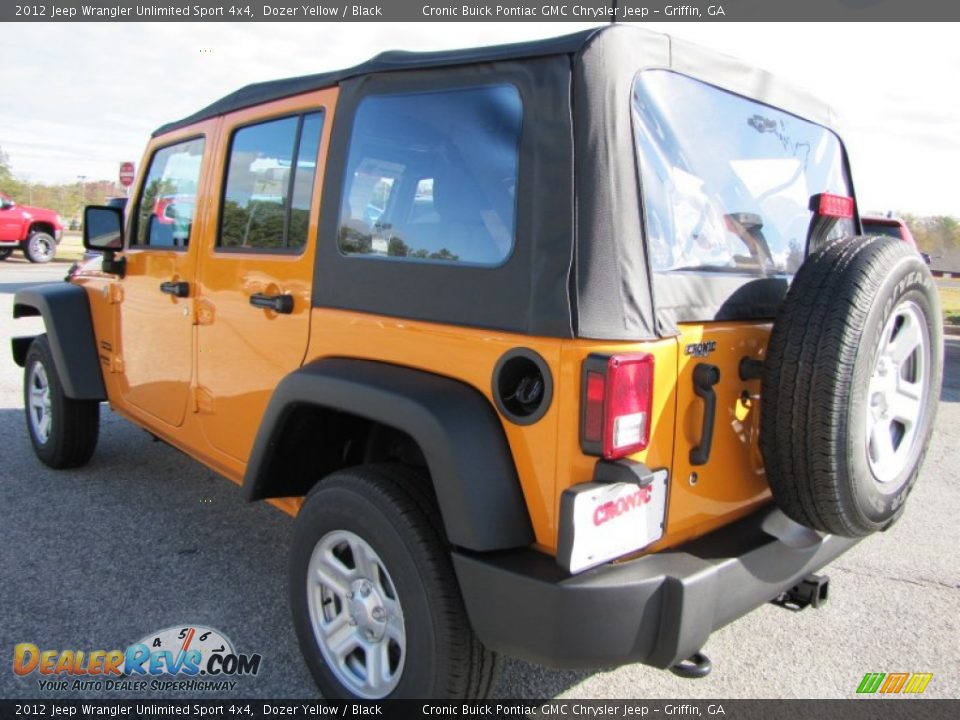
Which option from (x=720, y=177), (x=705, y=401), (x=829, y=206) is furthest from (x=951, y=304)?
(x=705, y=401)

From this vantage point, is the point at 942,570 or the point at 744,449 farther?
the point at 942,570

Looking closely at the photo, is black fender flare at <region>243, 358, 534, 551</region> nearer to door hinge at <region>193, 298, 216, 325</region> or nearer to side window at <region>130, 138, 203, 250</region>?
door hinge at <region>193, 298, 216, 325</region>

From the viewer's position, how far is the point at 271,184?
2.90m

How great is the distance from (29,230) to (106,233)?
1900 centimetres

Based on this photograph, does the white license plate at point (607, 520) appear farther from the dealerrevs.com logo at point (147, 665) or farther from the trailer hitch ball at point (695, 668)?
the dealerrevs.com logo at point (147, 665)

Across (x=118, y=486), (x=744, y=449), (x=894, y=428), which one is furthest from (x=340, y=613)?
(x=118, y=486)

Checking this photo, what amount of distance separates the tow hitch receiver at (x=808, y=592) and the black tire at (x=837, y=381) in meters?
0.30

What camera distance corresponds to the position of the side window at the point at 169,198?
344 centimetres

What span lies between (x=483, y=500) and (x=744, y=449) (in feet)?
2.81

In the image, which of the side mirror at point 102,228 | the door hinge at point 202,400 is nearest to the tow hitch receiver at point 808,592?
the door hinge at point 202,400

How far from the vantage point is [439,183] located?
89.5 inches

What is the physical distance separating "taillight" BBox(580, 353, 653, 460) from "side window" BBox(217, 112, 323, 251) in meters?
1.32

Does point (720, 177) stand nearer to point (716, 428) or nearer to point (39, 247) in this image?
point (716, 428)

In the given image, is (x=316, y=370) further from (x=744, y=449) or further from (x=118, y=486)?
(x=118, y=486)
